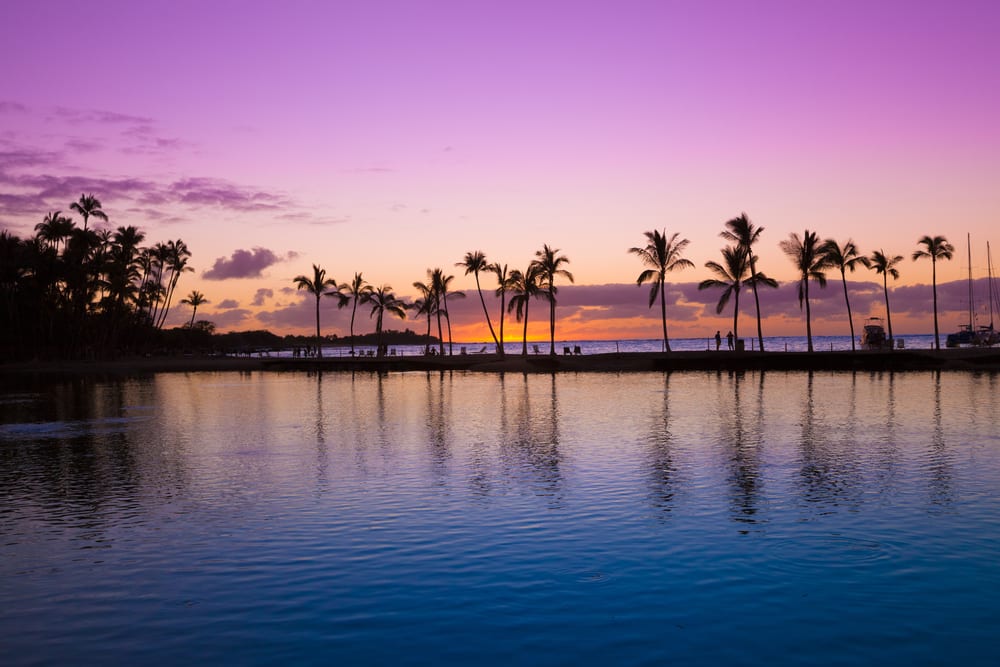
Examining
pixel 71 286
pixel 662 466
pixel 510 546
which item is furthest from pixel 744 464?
pixel 71 286

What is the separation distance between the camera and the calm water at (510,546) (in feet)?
27.3

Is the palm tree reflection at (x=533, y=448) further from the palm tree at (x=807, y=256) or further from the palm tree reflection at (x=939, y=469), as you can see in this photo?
the palm tree at (x=807, y=256)

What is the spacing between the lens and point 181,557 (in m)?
11.6

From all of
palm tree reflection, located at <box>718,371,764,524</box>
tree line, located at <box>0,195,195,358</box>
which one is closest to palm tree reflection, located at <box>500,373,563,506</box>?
palm tree reflection, located at <box>718,371,764,524</box>

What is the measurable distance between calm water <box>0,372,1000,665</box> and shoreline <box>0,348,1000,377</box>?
1632 inches

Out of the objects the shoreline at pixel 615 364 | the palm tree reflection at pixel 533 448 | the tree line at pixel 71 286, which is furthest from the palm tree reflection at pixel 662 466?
the tree line at pixel 71 286

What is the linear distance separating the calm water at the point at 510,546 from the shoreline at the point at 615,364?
1632 inches

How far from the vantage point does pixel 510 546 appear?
11.9 metres

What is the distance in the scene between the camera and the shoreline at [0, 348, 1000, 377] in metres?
65.7

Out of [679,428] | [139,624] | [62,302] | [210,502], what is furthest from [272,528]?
[62,302]

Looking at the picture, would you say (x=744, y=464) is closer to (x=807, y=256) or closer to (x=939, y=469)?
(x=939, y=469)

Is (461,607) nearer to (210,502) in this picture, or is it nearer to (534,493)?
(534,493)

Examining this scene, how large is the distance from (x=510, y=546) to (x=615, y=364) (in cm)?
6056

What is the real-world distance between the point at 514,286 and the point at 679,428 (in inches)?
2412
